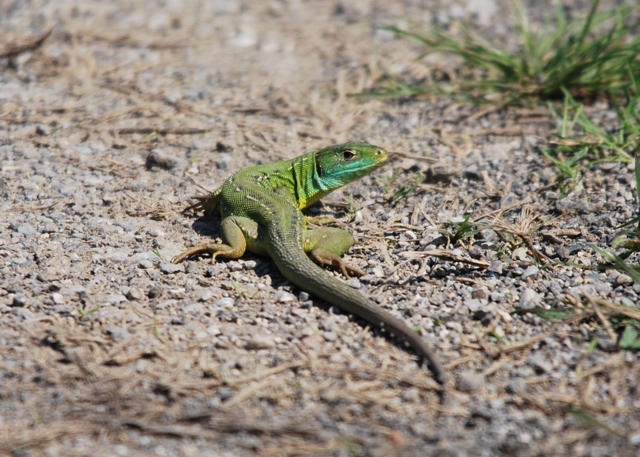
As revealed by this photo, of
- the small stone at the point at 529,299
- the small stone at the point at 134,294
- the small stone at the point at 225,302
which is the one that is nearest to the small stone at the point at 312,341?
the small stone at the point at 225,302

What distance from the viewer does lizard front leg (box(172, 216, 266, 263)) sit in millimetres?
4727

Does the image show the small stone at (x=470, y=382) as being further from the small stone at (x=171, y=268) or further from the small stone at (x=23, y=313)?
the small stone at (x=23, y=313)

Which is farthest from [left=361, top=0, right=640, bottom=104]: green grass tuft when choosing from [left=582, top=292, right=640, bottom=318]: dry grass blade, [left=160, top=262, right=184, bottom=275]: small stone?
[left=160, top=262, right=184, bottom=275]: small stone

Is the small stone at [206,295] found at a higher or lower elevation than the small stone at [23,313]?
higher

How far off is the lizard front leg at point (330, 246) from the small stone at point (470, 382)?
124cm

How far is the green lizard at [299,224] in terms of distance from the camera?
13.5 feet

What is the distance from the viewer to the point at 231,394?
350 centimetres

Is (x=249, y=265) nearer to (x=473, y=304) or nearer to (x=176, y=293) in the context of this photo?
(x=176, y=293)

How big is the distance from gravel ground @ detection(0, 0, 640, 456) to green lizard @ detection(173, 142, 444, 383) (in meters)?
0.13

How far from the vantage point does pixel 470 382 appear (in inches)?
140

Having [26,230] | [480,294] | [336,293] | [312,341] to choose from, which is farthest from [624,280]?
[26,230]

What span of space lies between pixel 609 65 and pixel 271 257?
4.37m

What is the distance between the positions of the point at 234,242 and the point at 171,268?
0.47 meters

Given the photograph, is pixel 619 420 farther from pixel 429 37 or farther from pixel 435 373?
pixel 429 37
